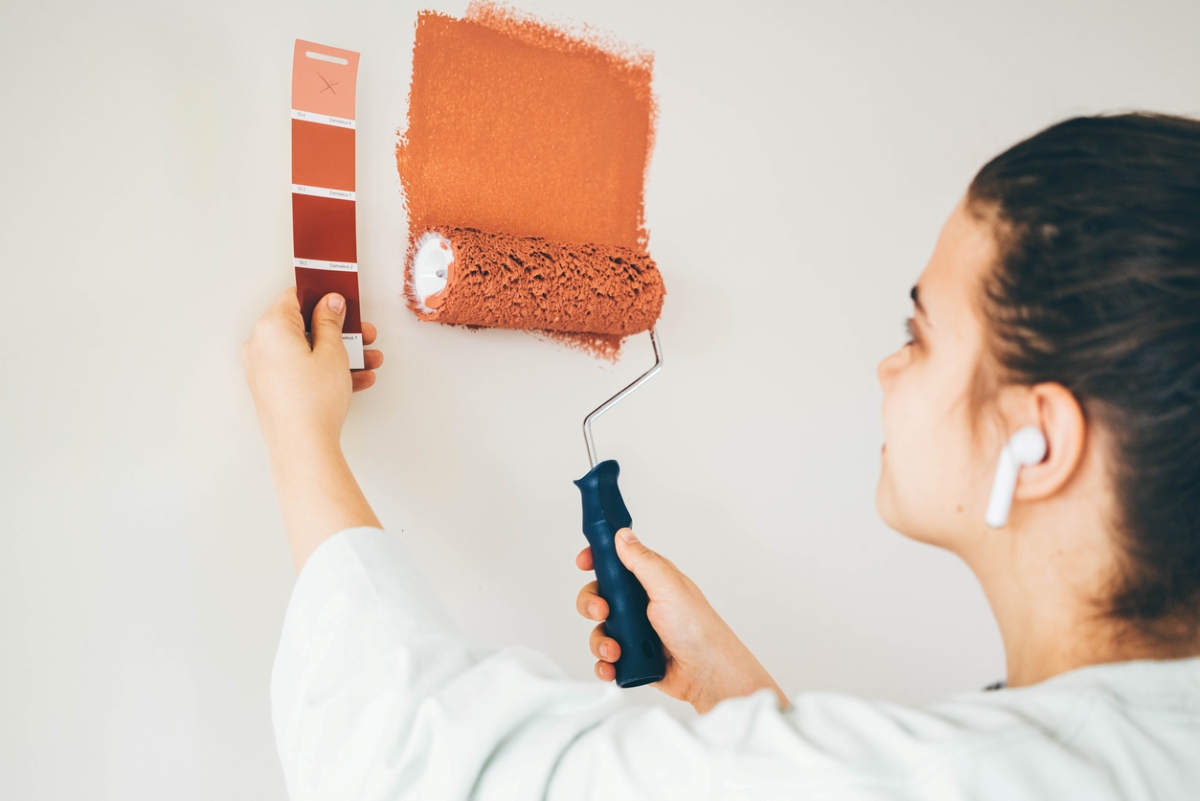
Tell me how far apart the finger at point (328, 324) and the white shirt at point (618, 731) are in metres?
0.15

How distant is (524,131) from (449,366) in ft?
0.73

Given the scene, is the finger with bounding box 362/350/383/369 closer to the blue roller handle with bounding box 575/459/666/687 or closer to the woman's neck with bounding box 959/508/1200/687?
the blue roller handle with bounding box 575/459/666/687

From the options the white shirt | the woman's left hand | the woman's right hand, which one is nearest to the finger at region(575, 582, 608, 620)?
the woman's right hand

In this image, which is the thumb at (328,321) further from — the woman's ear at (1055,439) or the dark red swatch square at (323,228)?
the woman's ear at (1055,439)

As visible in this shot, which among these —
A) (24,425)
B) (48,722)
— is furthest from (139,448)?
(48,722)

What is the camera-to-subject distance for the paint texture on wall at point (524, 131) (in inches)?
27.0

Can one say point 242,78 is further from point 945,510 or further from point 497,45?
point 945,510

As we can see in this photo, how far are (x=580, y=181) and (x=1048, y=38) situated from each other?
2.32 ft

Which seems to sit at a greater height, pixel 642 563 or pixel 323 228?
pixel 323 228

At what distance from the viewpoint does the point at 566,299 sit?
0.66 metres

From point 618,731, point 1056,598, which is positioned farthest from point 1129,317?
point 618,731

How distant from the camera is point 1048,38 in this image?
3.38ft

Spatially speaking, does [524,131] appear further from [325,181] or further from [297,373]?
[297,373]

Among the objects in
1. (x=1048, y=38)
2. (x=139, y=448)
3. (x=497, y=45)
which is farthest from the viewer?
(x=1048, y=38)
